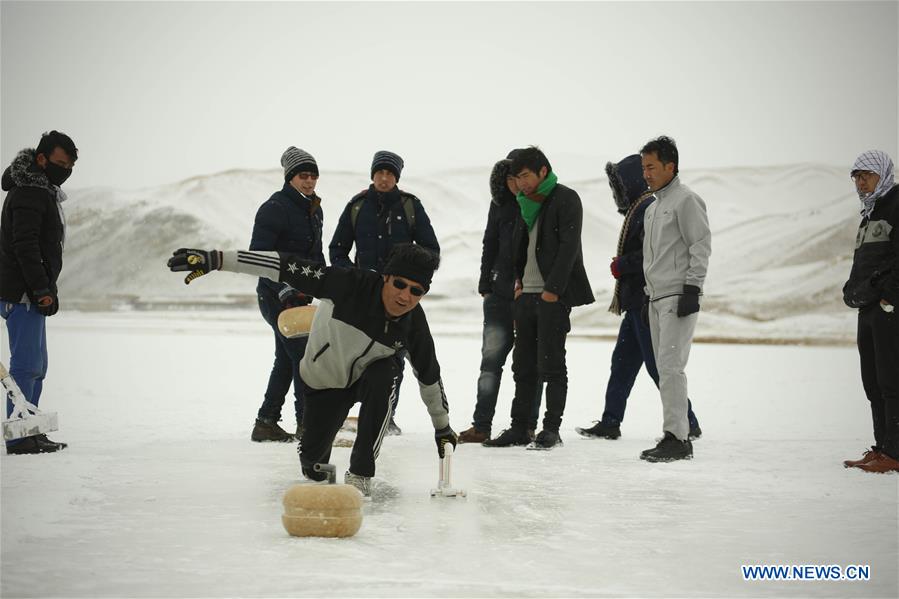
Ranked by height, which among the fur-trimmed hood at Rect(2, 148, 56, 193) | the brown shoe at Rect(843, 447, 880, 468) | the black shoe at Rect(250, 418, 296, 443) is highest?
the fur-trimmed hood at Rect(2, 148, 56, 193)

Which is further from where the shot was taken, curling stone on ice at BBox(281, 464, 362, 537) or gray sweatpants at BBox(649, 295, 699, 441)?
gray sweatpants at BBox(649, 295, 699, 441)

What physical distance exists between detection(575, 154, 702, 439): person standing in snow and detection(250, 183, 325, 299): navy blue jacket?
1846mm

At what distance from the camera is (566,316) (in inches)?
205

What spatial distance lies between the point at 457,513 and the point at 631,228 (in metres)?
2.63

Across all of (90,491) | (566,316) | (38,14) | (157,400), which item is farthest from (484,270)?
(38,14)

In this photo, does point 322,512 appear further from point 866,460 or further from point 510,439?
point 866,460

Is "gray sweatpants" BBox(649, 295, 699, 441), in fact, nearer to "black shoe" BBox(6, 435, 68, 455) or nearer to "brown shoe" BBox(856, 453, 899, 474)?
"brown shoe" BBox(856, 453, 899, 474)

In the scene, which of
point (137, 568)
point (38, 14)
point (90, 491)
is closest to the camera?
point (137, 568)

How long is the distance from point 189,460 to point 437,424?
1538mm

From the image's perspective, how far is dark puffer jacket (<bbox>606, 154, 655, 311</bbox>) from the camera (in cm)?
541

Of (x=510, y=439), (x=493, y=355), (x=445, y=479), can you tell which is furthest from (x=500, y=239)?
(x=445, y=479)

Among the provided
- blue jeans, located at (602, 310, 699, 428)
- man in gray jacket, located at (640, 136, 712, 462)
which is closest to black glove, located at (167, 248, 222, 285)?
man in gray jacket, located at (640, 136, 712, 462)

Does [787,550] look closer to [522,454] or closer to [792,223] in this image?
[522,454]

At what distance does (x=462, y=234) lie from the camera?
24.6m
